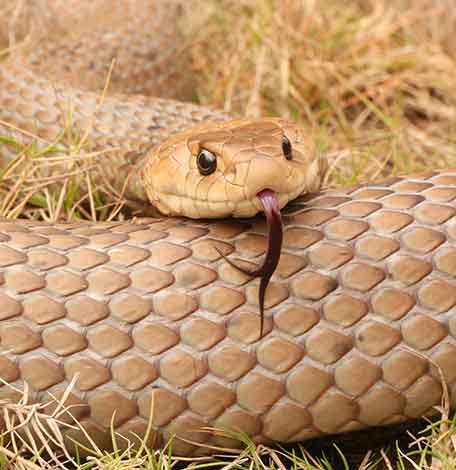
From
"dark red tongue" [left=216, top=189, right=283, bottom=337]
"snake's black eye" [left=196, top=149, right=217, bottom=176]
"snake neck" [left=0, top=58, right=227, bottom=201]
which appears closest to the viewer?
"dark red tongue" [left=216, top=189, right=283, bottom=337]

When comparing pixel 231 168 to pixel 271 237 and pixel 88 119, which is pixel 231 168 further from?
pixel 88 119

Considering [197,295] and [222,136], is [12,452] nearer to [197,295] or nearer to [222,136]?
[197,295]

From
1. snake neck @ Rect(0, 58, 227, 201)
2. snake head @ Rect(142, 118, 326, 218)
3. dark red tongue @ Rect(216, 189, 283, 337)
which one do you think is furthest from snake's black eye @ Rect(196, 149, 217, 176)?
snake neck @ Rect(0, 58, 227, 201)

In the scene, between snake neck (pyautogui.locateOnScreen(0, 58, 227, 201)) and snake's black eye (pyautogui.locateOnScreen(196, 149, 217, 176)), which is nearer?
snake's black eye (pyautogui.locateOnScreen(196, 149, 217, 176))

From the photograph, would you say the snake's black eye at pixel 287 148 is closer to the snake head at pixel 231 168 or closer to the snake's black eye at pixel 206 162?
the snake head at pixel 231 168

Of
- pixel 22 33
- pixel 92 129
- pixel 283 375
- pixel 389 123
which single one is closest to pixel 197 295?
pixel 283 375

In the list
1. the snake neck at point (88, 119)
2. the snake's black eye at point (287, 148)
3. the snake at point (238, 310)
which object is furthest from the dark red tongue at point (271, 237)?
the snake neck at point (88, 119)

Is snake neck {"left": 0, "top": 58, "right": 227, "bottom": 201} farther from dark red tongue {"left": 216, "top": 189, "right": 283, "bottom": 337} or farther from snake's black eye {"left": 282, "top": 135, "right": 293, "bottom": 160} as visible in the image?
dark red tongue {"left": 216, "top": 189, "right": 283, "bottom": 337}
